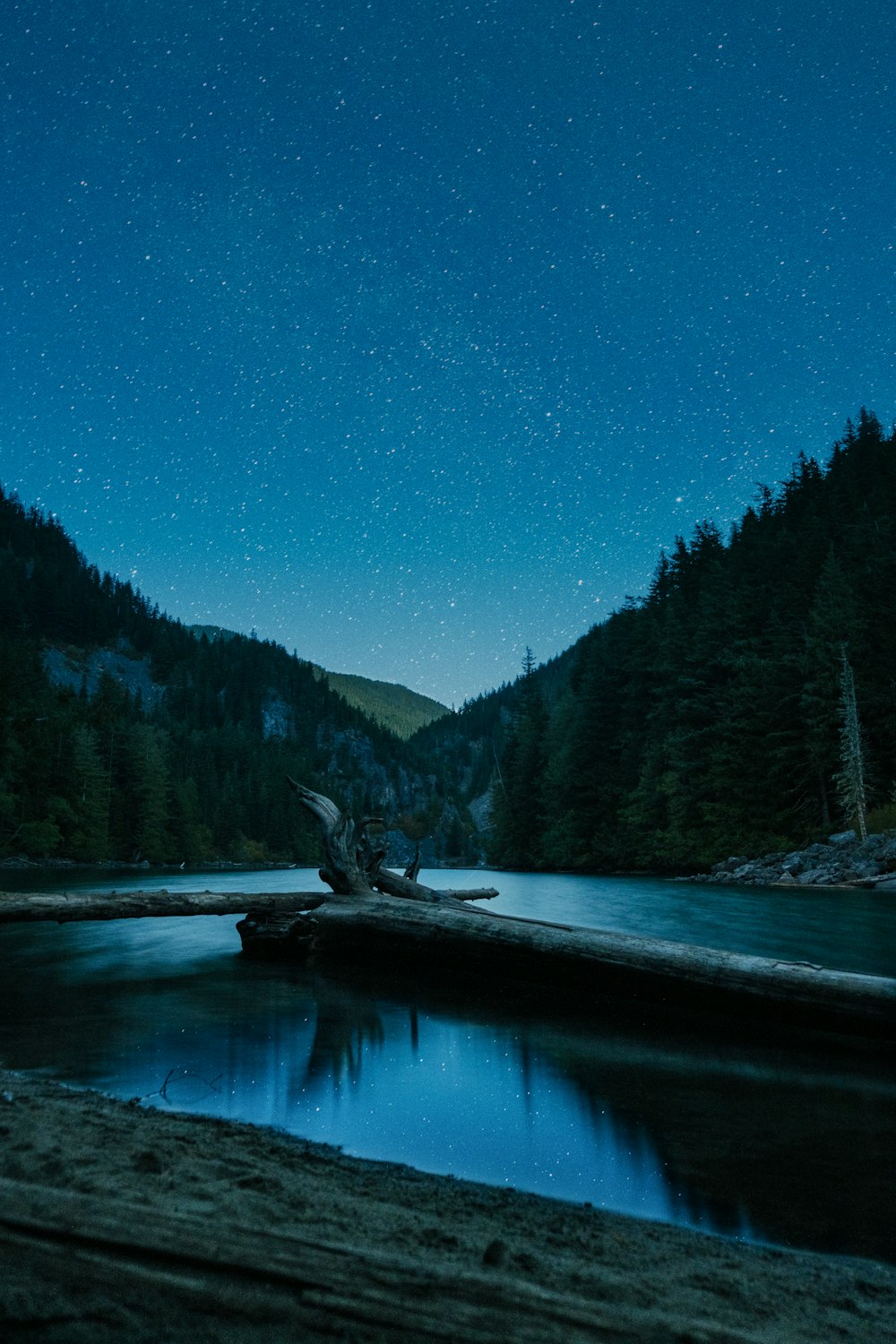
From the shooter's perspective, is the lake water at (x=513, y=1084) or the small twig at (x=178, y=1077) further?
the small twig at (x=178, y=1077)

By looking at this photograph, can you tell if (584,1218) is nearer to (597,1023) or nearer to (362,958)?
(597,1023)

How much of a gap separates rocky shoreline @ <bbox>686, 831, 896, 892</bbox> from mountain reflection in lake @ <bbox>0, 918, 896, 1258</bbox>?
84.1 ft

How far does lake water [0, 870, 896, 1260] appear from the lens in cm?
382

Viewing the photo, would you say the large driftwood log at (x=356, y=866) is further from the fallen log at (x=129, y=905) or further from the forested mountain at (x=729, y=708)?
the forested mountain at (x=729, y=708)

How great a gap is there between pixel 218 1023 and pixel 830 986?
5990 millimetres

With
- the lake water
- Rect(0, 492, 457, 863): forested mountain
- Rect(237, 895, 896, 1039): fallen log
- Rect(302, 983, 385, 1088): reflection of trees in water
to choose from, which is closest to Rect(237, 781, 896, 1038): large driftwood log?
Rect(237, 895, 896, 1039): fallen log

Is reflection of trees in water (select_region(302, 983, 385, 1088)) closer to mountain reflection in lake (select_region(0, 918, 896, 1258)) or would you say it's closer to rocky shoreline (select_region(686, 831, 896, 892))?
mountain reflection in lake (select_region(0, 918, 896, 1258))

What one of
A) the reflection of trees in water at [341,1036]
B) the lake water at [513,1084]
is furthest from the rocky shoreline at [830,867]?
the reflection of trees in water at [341,1036]

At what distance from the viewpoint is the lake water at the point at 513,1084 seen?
3818mm

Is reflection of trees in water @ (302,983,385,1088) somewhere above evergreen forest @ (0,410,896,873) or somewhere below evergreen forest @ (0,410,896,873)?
below

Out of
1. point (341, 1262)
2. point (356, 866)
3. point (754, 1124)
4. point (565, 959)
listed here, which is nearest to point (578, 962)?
point (565, 959)

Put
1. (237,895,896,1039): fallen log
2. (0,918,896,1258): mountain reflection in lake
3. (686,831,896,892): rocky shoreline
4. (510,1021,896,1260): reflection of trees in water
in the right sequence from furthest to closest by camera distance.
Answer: (686,831,896,892): rocky shoreline, (237,895,896,1039): fallen log, (0,918,896,1258): mountain reflection in lake, (510,1021,896,1260): reflection of trees in water

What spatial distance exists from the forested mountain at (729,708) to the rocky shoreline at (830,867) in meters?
3.19

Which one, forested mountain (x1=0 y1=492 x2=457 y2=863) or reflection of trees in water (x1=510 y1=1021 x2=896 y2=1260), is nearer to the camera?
reflection of trees in water (x1=510 y1=1021 x2=896 y2=1260)
